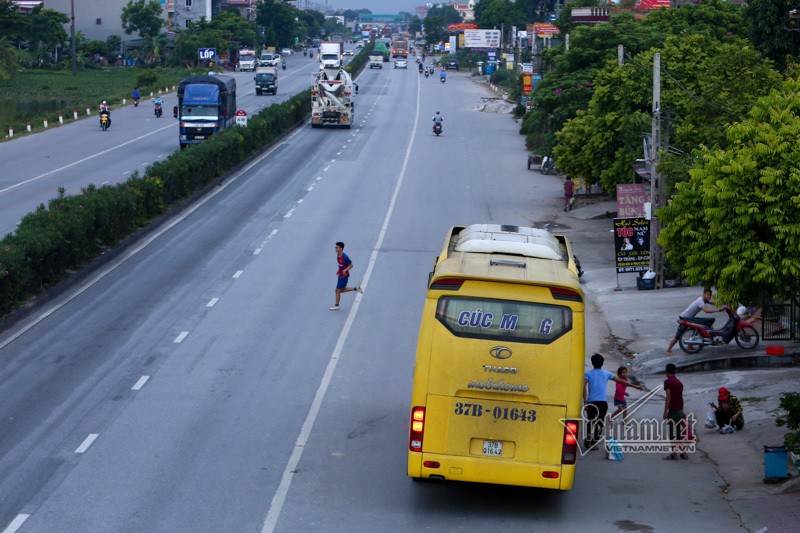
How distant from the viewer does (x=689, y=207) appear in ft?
59.1

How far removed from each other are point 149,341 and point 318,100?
48275mm

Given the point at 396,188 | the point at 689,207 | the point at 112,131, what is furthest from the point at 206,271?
the point at 112,131

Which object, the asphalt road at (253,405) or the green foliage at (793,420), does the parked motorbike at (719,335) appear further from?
the green foliage at (793,420)

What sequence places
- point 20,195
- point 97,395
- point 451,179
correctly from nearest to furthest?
point 97,395 < point 20,195 < point 451,179

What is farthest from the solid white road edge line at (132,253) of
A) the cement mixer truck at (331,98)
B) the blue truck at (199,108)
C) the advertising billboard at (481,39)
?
the advertising billboard at (481,39)

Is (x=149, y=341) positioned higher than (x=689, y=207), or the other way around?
(x=689, y=207)

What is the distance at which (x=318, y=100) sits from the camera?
68.9 m

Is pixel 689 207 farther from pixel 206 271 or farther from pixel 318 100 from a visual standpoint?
pixel 318 100

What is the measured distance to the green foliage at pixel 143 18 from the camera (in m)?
155

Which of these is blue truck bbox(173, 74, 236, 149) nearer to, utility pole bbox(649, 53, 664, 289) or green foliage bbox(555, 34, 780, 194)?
green foliage bbox(555, 34, 780, 194)

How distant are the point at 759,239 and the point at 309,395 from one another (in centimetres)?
754

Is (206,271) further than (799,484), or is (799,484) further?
(206,271)

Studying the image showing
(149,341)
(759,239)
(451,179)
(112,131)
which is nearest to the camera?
(759,239)

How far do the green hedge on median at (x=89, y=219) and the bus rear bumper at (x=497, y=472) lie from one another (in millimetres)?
12643
